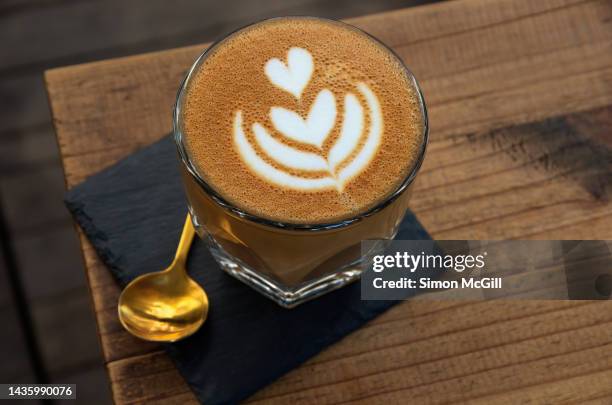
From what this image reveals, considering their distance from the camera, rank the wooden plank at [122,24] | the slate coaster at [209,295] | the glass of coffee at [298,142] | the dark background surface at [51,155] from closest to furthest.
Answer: the glass of coffee at [298,142], the slate coaster at [209,295], the dark background surface at [51,155], the wooden plank at [122,24]

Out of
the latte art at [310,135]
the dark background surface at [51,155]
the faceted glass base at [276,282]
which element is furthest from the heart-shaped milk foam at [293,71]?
the dark background surface at [51,155]

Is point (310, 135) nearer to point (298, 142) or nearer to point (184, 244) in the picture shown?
point (298, 142)

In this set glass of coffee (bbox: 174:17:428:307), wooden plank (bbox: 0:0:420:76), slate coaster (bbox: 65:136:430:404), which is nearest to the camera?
glass of coffee (bbox: 174:17:428:307)

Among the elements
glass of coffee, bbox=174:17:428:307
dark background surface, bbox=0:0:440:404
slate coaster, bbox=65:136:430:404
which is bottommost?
dark background surface, bbox=0:0:440:404

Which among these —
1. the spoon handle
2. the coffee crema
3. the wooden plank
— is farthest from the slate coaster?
the wooden plank

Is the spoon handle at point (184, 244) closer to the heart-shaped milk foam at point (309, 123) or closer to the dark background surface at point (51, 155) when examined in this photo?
the heart-shaped milk foam at point (309, 123)

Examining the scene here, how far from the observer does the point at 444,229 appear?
1077 millimetres

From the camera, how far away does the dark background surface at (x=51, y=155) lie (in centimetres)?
159

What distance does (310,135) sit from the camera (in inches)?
35.3

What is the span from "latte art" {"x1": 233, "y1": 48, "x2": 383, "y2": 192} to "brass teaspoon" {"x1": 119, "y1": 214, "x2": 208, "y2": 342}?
8.6 inches

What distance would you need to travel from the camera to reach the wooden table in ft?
3.25

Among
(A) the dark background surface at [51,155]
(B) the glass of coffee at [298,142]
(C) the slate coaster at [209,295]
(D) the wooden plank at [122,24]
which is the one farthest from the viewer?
(D) the wooden plank at [122,24]

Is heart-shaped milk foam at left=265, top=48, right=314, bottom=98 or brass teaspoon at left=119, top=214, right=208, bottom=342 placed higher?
heart-shaped milk foam at left=265, top=48, right=314, bottom=98

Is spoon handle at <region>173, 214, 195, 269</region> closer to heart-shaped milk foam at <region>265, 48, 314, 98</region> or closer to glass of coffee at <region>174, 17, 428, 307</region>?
glass of coffee at <region>174, 17, 428, 307</region>
